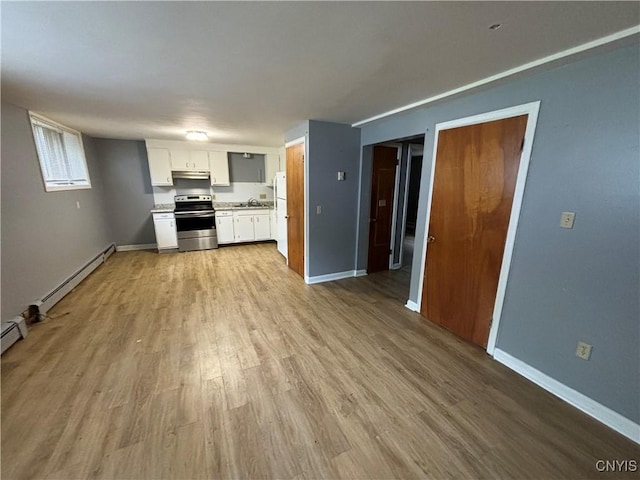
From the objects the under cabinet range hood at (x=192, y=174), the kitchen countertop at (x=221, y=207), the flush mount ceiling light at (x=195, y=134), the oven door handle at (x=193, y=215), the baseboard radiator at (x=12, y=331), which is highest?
the flush mount ceiling light at (x=195, y=134)

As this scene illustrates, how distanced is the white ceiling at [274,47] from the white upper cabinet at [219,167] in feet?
9.80

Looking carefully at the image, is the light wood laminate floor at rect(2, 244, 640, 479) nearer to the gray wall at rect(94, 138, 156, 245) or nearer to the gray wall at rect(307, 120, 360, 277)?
the gray wall at rect(307, 120, 360, 277)

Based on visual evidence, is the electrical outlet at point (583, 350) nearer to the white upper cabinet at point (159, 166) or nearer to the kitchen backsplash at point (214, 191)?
the kitchen backsplash at point (214, 191)

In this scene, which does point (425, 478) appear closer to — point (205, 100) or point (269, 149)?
point (205, 100)

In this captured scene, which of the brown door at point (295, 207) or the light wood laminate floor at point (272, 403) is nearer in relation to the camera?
the light wood laminate floor at point (272, 403)

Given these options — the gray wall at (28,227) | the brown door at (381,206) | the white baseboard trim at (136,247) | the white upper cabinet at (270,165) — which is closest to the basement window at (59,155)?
the gray wall at (28,227)

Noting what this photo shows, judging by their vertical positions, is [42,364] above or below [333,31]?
below

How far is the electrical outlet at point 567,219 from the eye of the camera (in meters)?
1.72

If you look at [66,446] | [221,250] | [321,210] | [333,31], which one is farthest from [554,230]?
[221,250]

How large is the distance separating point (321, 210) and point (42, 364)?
3.23m

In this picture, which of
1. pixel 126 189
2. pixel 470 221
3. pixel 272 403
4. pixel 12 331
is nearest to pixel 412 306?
pixel 470 221

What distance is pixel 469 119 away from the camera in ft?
7.54

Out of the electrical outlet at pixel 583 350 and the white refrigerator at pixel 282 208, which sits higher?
the white refrigerator at pixel 282 208

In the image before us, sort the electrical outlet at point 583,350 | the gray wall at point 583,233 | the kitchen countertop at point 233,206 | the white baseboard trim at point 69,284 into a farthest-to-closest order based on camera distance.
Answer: the kitchen countertop at point 233,206 → the white baseboard trim at point 69,284 → the electrical outlet at point 583,350 → the gray wall at point 583,233
